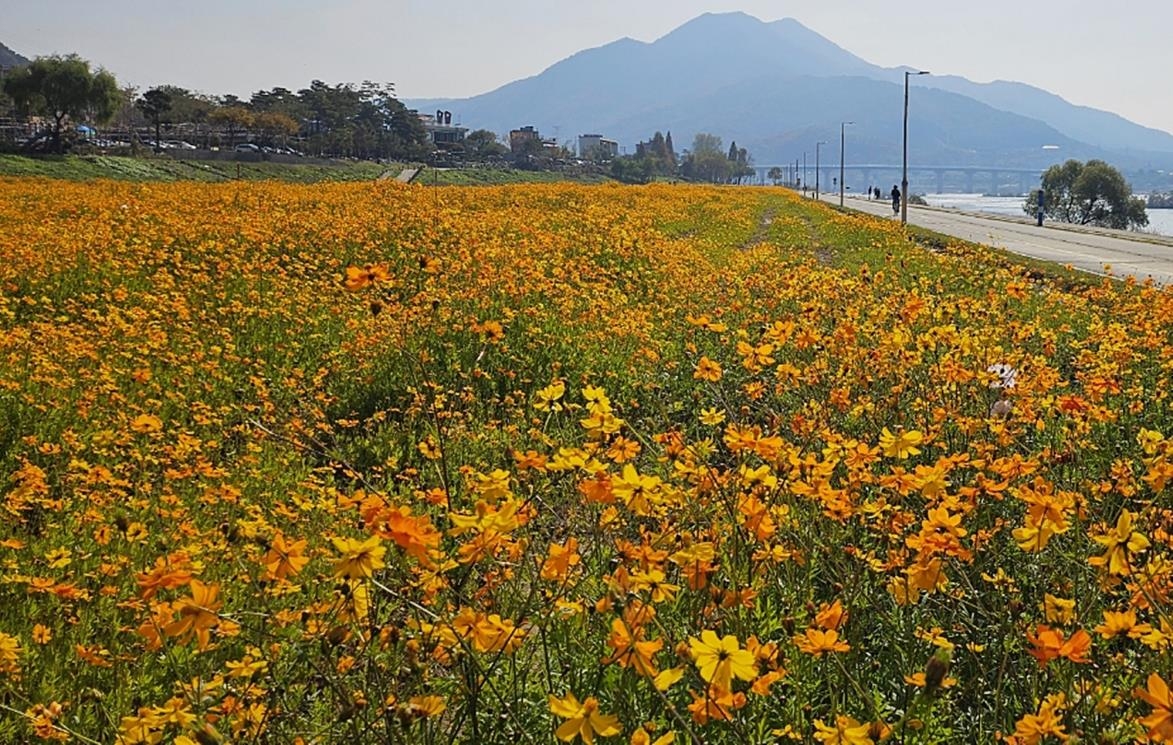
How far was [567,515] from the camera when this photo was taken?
8.93ft

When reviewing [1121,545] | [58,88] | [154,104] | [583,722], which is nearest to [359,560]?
[583,722]

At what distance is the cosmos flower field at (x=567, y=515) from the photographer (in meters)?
1.68

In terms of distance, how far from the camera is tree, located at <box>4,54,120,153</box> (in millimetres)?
52969

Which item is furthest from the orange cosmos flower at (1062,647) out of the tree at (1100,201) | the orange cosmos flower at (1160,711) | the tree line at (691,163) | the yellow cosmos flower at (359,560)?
the tree line at (691,163)

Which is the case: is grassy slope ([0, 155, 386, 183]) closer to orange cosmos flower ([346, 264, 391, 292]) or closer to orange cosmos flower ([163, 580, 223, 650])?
orange cosmos flower ([346, 264, 391, 292])

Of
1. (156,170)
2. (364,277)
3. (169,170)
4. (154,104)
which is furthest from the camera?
(154,104)

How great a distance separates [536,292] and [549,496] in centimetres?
404

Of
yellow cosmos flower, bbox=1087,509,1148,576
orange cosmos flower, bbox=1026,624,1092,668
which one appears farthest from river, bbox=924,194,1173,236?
orange cosmos flower, bbox=1026,624,1092,668

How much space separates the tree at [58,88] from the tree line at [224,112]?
5cm

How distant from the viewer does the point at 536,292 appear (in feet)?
24.7

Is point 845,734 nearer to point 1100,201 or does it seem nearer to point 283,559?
point 283,559

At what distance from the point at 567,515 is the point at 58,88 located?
2346 inches

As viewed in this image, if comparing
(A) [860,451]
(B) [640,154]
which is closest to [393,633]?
(A) [860,451]

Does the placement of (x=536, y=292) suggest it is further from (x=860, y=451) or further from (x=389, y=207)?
(x=389, y=207)
